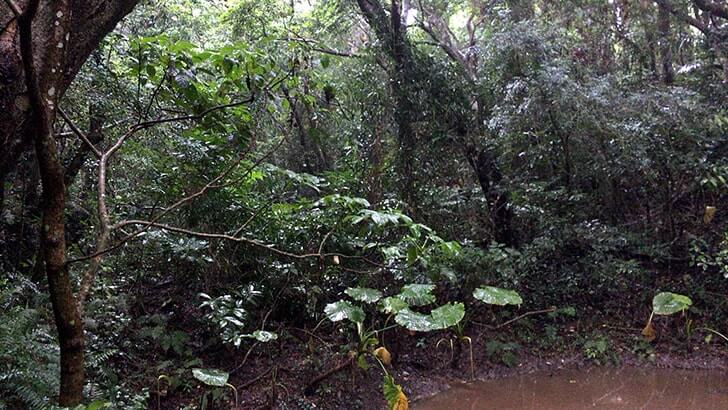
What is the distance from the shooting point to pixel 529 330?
5.60 metres

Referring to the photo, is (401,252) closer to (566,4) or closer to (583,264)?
(583,264)

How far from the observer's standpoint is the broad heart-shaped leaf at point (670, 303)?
495 centimetres

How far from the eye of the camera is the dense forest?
3674 millimetres

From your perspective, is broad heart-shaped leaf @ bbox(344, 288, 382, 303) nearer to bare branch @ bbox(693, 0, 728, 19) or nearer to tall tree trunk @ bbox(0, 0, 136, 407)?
tall tree trunk @ bbox(0, 0, 136, 407)

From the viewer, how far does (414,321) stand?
4.14m

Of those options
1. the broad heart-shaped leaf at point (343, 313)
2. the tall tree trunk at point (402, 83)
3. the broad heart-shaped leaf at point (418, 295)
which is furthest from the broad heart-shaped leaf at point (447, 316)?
the tall tree trunk at point (402, 83)

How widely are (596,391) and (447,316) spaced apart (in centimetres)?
153

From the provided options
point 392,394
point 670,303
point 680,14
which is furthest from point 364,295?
point 680,14

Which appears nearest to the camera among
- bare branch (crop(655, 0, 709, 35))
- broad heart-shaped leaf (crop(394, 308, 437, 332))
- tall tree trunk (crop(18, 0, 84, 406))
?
tall tree trunk (crop(18, 0, 84, 406))

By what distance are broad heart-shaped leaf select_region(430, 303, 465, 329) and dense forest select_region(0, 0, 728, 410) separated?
0.6 inches

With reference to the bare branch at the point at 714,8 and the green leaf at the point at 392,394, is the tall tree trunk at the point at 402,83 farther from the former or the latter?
the bare branch at the point at 714,8

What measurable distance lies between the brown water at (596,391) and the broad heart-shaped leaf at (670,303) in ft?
1.79

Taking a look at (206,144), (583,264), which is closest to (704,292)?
(583,264)

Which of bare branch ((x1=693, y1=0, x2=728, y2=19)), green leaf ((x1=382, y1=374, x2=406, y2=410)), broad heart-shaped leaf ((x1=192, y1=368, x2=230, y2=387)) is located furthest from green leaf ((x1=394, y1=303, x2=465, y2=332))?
bare branch ((x1=693, y1=0, x2=728, y2=19))
